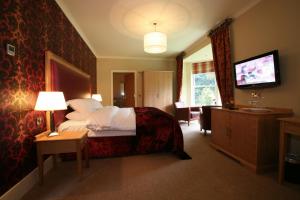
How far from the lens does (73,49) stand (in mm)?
3254

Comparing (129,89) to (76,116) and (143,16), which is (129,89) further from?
(76,116)

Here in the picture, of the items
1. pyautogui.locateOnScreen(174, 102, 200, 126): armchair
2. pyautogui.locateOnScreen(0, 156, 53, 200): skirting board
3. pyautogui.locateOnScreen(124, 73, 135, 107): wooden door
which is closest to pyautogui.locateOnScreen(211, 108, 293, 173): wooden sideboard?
pyautogui.locateOnScreen(174, 102, 200, 126): armchair

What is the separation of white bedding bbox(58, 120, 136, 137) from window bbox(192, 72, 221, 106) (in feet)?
13.8

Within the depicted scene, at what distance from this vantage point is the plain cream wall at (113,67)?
19.8 feet

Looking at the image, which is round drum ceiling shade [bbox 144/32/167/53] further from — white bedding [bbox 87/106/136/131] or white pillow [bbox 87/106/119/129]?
white pillow [bbox 87/106/119/129]

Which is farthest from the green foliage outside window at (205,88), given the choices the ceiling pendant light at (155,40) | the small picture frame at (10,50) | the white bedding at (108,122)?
the small picture frame at (10,50)

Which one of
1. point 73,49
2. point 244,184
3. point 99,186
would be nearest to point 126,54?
point 73,49

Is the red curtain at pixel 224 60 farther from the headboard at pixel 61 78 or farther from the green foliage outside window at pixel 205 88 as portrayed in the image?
the headboard at pixel 61 78

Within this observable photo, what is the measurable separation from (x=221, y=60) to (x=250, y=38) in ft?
2.30

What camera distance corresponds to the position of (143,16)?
9.77ft

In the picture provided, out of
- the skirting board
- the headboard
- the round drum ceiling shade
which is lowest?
the skirting board

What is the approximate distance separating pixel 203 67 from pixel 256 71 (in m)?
3.62

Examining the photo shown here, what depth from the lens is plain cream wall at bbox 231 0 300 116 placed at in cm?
Result: 204

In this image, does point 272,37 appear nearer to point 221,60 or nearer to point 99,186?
point 221,60
